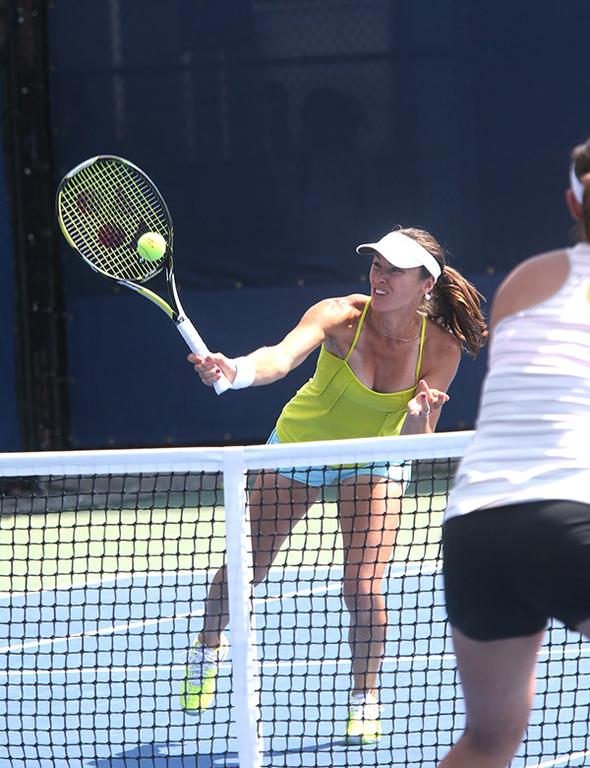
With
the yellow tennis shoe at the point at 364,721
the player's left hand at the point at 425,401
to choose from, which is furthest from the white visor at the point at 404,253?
the yellow tennis shoe at the point at 364,721

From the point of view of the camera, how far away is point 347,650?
4480 millimetres

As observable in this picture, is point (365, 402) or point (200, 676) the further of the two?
point (365, 402)

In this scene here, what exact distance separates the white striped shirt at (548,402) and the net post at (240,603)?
1.04 m

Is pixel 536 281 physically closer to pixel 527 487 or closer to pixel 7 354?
pixel 527 487

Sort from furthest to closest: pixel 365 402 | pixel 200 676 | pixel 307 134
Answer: pixel 307 134, pixel 365 402, pixel 200 676

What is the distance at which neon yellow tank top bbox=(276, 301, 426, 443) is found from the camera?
3842 millimetres

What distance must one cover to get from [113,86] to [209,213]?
0.82m

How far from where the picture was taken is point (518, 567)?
6.50 ft

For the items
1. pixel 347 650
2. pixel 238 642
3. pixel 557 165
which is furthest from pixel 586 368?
pixel 557 165

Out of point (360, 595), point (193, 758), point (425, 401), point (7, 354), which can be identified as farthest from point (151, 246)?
point (7, 354)

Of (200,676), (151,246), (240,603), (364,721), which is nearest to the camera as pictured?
(240,603)

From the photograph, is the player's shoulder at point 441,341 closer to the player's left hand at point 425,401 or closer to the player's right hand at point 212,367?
the player's left hand at point 425,401

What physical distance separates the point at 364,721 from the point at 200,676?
498mm

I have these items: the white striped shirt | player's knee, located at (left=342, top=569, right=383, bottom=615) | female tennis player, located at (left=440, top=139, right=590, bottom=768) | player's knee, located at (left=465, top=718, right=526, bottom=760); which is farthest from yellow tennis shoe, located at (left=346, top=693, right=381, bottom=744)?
the white striped shirt
